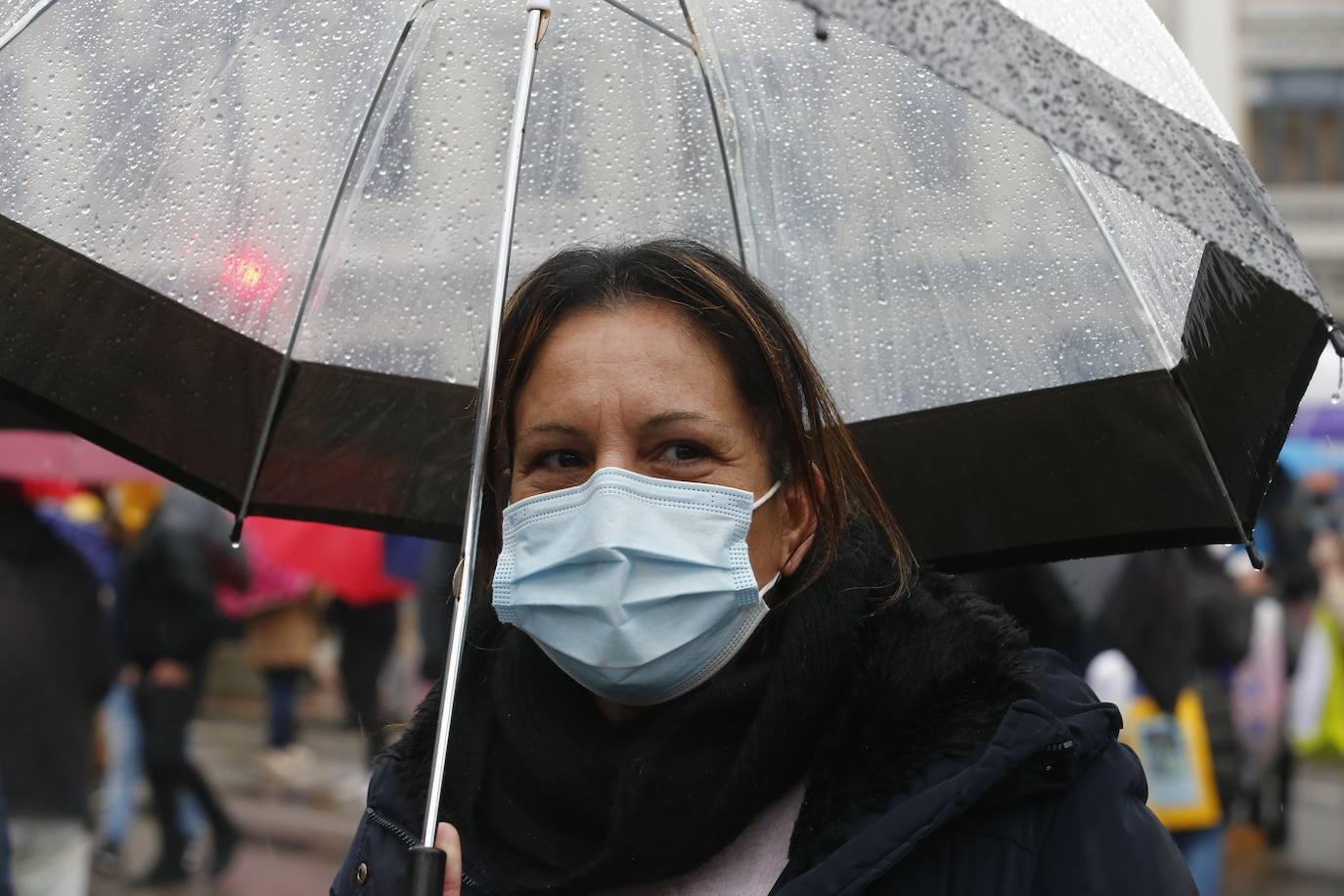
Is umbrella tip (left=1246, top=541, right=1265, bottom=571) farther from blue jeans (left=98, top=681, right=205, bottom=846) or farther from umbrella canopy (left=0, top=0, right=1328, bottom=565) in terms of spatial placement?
blue jeans (left=98, top=681, right=205, bottom=846)

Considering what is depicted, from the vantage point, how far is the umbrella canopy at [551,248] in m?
2.72

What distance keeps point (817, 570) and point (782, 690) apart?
0.20m

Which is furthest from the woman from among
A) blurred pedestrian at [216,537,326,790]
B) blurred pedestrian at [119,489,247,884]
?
blurred pedestrian at [216,537,326,790]

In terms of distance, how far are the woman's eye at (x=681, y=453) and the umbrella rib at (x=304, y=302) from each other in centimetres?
88

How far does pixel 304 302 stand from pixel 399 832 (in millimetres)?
991

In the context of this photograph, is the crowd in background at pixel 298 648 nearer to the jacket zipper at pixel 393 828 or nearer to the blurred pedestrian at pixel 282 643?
the blurred pedestrian at pixel 282 643

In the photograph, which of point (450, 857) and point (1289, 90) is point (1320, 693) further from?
point (1289, 90)

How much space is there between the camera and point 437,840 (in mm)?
2152

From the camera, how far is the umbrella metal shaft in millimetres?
2215

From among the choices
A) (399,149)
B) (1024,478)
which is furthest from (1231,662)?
(399,149)

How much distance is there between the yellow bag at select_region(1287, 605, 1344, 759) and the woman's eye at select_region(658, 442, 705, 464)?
938 cm

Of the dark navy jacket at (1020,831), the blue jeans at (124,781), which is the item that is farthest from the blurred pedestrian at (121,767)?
the dark navy jacket at (1020,831)

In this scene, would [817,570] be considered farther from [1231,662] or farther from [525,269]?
[1231,662]

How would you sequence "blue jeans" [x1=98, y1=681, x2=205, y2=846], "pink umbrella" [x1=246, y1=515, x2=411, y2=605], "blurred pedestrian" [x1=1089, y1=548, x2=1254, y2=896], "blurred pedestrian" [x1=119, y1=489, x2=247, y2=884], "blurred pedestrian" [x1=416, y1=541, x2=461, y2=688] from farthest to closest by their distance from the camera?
"blue jeans" [x1=98, y1=681, x2=205, y2=846] < "blurred pedestrian" [x1=119, y1=489, x2=247, y2=884] < "blurred pedestrian" [x1=416, y1=541, x2=461, y2=688] < "pink umbrella" [x1=246, y1=515, x2=411, y2=605] < "blurred pedestrian" [x1=1089, y1=548, x2=1254, y2=896]
